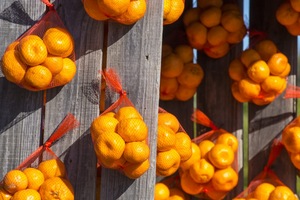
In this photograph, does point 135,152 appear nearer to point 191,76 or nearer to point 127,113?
point 127,113

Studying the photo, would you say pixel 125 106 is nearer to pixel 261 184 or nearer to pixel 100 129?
pixel 100 129

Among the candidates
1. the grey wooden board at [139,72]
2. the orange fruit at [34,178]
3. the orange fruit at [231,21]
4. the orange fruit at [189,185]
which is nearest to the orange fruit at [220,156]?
the orange fruit at [189,185]

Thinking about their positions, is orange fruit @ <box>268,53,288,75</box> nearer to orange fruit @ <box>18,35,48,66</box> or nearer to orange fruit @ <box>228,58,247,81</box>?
orange fruit @ <box>228,58,247,81</box>

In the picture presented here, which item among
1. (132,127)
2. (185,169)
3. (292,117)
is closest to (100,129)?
(132,127)

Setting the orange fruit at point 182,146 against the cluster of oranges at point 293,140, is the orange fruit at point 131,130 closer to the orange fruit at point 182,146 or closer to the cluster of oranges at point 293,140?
the orange fruit at point 182,146

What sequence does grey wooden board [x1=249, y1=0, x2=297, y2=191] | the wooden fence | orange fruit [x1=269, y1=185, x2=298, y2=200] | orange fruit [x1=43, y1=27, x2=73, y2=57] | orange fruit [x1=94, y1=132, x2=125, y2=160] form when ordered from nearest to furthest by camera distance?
1. orange fruit [x1=94, y1=132, x2=125, y2=160]
2. orange fruit [x1=43, y1=27, x2=73, y2=57]
3. the wooden fence
4. orange fruit [x1=269, y1=185, x2=298, y2=200]
5. grey wooden board [x1=249, y1=0, x2=297, y2=191]

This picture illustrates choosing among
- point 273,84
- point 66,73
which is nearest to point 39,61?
point 66,73

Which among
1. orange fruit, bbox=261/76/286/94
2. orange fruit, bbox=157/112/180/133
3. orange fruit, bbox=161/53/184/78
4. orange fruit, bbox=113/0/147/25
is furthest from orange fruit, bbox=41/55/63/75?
orange fruit, bbox=261/76/286/94
